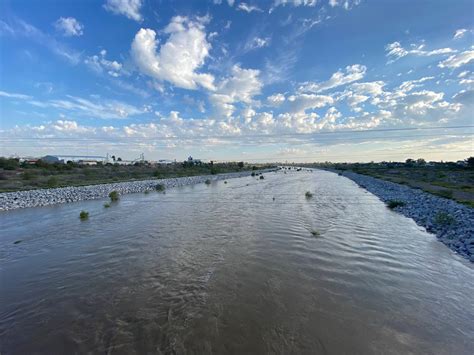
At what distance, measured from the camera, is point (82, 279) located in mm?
6352

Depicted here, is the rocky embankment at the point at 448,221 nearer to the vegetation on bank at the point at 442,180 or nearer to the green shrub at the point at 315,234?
the vegetation on bank at the point at 442,180

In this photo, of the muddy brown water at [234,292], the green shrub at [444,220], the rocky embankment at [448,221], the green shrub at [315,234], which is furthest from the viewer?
the green shrub at [444,220]

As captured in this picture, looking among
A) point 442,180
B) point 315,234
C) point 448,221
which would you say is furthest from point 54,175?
point 442,180

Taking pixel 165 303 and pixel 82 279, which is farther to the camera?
pixel 82 279

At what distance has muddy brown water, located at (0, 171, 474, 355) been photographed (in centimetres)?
408

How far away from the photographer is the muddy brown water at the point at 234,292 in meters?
4.08

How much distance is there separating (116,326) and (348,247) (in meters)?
7.81

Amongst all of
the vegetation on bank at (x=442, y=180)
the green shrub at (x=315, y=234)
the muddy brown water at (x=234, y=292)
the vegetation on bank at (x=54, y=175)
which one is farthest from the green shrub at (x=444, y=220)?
the vegetation on bank at (x=54, y=175)

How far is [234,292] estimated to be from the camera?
563 centimetres

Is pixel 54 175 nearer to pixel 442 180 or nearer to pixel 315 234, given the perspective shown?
pixel 315 234

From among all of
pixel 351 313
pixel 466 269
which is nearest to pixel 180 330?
pixel 351 313

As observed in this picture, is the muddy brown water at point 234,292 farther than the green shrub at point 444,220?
No

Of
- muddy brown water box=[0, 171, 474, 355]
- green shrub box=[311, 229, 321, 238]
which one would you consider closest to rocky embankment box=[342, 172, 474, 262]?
muddy brown water box=[0, 171, 474, 355]

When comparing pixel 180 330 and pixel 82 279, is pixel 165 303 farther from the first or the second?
pixel 82 279
